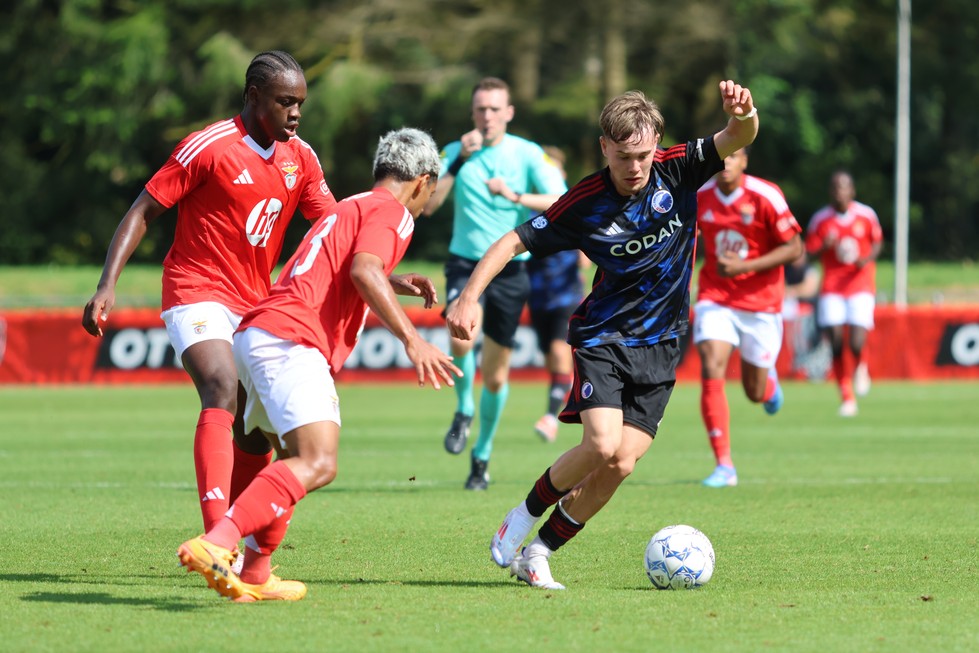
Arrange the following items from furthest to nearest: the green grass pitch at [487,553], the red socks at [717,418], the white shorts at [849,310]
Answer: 1. the white shorts at [849,310]
2. the red socks at [717,418]
3. the green grass pitch at [487,553]

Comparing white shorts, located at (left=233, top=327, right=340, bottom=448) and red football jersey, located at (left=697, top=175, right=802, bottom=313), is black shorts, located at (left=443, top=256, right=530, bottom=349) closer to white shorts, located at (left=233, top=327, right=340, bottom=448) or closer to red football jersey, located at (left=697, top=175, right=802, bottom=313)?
red football jersey, located at (left=697, top=175, right=802, bottom=313)

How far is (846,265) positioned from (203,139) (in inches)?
497

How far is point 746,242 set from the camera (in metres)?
10.6

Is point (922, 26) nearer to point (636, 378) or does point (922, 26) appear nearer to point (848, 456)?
point (848, 456)

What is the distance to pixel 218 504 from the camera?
20.2ft

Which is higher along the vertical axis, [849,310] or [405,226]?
[405,226]

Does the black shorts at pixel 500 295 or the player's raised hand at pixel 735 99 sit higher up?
the player's raised hand at pixel 735 99

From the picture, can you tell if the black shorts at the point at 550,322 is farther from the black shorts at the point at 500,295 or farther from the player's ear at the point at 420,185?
the player's ear at the point at 420,185

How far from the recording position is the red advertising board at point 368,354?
→ 22.3 m

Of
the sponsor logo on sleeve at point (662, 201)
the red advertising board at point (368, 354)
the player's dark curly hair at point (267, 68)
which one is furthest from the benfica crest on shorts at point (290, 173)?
the red advertising board at point (368, 354)

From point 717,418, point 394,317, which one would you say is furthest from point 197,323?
point 717,418

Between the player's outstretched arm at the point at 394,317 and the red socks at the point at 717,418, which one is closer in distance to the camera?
the player's outstretched arm at the point at 394,317

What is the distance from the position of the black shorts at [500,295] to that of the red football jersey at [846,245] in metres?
8.31

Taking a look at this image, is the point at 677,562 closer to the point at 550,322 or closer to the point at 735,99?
the point at 735,99
